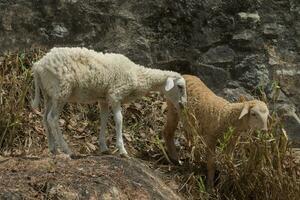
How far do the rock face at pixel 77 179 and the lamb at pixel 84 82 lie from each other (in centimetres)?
27

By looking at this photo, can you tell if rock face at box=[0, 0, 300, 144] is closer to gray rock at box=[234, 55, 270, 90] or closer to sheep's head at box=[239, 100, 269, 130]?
gray rock at box=[234, 55, 270, 90]

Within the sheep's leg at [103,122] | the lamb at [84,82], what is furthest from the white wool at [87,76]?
the sheep's leg at [103,122]

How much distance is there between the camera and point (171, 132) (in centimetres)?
763

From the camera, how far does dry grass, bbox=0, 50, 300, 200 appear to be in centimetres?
690

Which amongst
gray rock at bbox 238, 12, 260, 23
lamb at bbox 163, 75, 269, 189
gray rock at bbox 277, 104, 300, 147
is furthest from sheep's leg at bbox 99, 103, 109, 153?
gray rock at bbox 238, 12, 260, 23

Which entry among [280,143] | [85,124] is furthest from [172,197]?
[85,124]

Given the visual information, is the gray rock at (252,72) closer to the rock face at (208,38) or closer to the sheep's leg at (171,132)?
the rock face at (208,38)

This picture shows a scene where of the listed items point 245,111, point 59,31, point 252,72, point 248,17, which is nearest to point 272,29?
point 248,17

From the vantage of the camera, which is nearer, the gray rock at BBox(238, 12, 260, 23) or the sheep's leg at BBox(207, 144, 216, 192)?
the sheep's leg at BBox(207, 144, 216, 192)

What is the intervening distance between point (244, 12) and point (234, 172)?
2556mm

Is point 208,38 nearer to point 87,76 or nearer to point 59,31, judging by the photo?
point 59,31

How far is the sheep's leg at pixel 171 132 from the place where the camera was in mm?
7539

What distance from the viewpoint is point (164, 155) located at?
7539 mm

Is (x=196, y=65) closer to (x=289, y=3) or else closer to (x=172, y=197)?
(x=289, y=3)
